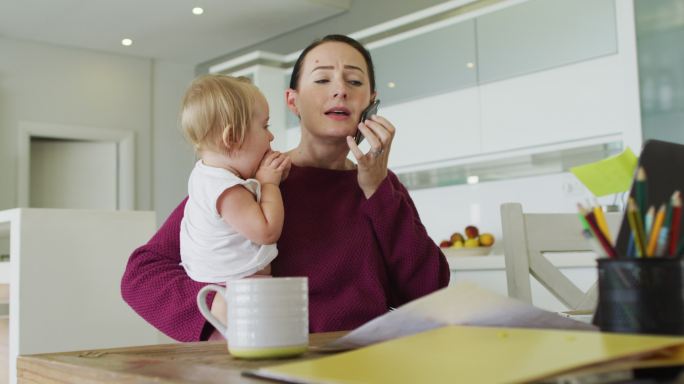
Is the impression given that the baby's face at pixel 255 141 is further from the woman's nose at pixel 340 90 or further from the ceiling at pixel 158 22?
the ceiling at pixel 158 22

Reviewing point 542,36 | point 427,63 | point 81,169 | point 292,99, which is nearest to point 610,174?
point 292,99

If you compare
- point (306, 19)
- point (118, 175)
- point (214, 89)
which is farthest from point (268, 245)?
point (118, 175)

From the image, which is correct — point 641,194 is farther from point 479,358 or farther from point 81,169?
point 81,169

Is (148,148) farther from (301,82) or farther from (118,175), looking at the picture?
(301,82)

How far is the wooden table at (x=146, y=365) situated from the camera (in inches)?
25.6

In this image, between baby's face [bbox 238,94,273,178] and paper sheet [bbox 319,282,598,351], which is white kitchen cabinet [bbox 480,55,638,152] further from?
paper sheet [bbox 319,282,598,351]

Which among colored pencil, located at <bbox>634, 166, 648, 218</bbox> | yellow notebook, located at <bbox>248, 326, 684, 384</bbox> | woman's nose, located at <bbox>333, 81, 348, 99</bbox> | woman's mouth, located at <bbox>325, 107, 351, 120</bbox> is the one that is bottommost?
yellow notebook, located at <bbox>248, 326, 684, 384</bbox>

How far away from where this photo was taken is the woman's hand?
151cm

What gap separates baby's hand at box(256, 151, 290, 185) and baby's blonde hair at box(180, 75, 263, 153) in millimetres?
68

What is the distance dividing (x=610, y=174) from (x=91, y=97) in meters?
5.88

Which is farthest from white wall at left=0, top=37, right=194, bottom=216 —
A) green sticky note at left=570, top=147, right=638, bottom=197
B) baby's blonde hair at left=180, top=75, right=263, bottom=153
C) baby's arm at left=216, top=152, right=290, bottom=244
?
green sticky note at left=570, top=147, right=638, bottom=197

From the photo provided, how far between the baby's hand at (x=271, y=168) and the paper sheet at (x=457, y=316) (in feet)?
2.34

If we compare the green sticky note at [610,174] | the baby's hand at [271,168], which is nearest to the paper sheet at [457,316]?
the green sticky note at [610,174]

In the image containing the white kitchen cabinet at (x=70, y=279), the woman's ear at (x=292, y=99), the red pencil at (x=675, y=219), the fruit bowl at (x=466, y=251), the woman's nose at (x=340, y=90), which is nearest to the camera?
the red pencil at (x=675, y=219)
